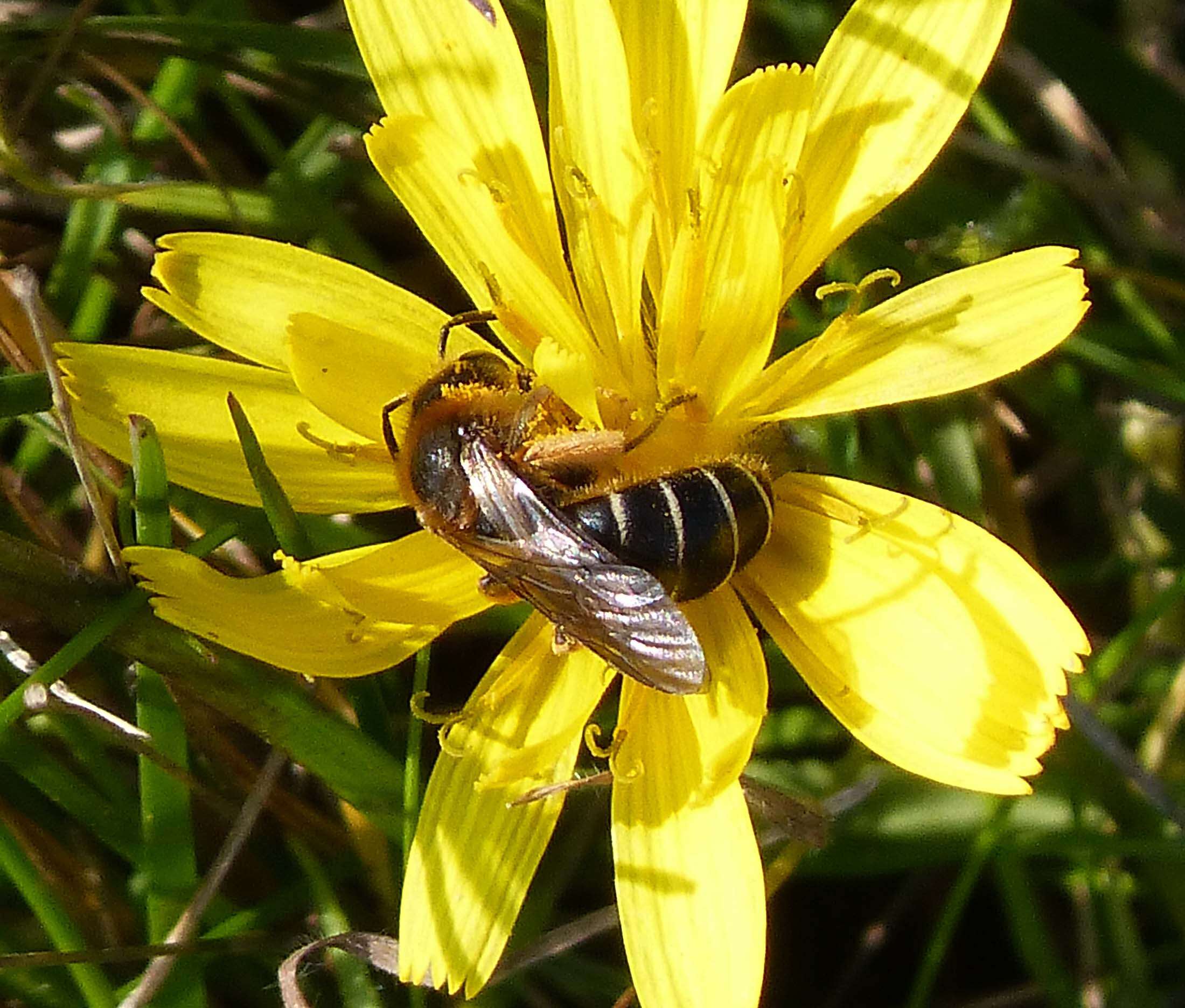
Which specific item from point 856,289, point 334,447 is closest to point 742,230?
point 856,289

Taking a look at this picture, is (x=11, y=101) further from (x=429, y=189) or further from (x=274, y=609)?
(x=274, y=609)

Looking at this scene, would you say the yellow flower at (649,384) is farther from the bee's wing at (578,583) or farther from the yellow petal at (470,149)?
the bee's wing at (578,583)

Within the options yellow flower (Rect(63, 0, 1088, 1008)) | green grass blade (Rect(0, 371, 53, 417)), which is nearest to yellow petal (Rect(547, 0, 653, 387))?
yellow flower (Rect(63, 0, 1088, 1008))

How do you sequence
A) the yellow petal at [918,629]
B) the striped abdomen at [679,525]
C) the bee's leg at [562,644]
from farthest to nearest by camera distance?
the bee's leg at [562,644] < the yellow petal at [918,629] < the striped abdomen at [679,525]

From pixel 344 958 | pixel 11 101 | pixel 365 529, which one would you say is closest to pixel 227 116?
pixel 11 101

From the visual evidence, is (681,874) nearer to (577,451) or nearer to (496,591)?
(496,591)

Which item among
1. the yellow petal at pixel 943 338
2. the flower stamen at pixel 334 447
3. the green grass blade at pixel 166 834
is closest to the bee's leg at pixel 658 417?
the yellow petal at pixel 943 338
